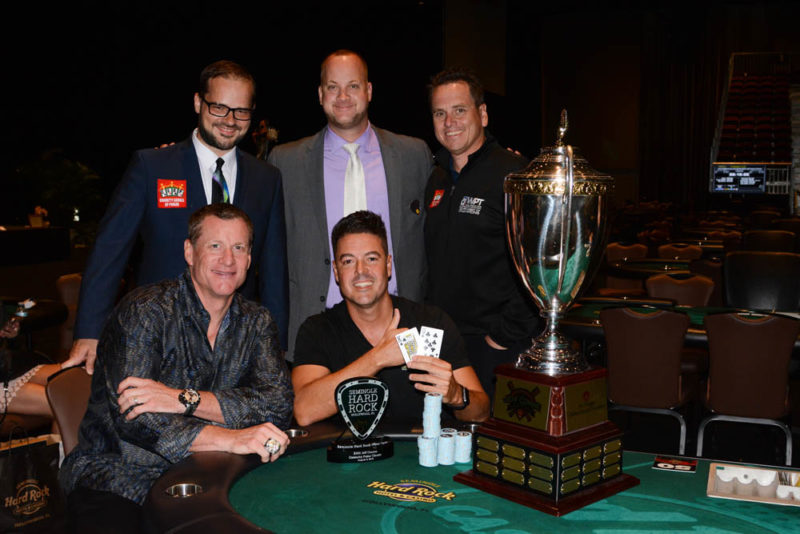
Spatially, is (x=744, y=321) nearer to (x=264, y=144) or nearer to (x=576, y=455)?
(x=576, y=455)

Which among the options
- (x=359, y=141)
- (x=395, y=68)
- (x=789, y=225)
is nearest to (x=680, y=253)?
(x=789, y=225)

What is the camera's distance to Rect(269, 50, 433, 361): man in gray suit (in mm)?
3137

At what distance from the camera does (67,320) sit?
488 centimetres

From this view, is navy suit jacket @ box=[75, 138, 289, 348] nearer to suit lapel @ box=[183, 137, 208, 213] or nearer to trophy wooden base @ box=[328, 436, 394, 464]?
suit lapel @ box=[183, 137, 208, 213]

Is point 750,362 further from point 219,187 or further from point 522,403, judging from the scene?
point 219,187

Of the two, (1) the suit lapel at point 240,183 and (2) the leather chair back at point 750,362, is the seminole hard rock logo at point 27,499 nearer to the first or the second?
(1) the suit lapel at point 240,183

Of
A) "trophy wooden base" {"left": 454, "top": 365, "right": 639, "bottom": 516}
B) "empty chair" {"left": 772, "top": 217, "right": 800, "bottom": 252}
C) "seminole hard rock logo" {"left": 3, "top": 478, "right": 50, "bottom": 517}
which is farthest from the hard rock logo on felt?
"empty chair" {"left": 772, "top": 217, "right": 800, "bottom": 252}

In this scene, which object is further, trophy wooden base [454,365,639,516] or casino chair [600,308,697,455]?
casino chair [600,308,697,455]

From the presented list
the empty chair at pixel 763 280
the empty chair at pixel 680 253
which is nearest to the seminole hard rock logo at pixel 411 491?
the empty chair at pixel 763 280

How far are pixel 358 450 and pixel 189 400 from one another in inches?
20.8

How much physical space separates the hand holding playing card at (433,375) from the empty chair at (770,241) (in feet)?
21.7

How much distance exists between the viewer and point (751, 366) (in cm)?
373

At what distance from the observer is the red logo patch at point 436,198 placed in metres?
3.13

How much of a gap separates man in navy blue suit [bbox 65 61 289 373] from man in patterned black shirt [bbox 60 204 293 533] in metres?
0.47
